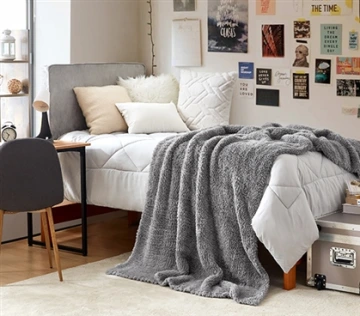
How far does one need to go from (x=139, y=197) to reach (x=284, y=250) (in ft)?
3.42

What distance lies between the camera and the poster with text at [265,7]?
5.25 m

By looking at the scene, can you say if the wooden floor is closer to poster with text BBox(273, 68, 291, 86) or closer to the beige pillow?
the beige pillow

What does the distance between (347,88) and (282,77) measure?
479 mm

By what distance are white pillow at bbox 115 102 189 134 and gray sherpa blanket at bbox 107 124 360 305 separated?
818 millimetres

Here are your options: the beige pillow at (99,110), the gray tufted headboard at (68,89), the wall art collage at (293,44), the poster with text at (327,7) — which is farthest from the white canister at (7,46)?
the poster with text at (327,7)

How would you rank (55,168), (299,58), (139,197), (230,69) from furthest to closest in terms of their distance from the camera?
1. (230,69)
2. (299,58)
3. (139,197)
4. (55,168)

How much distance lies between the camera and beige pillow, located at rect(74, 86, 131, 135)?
5.07 metres

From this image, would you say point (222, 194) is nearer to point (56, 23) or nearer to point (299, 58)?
point (299, 58)

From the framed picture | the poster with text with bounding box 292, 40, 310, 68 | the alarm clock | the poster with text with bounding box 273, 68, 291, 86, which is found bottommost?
the alarm clock

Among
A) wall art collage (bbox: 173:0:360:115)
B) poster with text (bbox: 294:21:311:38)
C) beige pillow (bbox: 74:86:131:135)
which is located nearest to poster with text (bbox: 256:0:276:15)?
wall art collage (bbox: 173:0:360:115)

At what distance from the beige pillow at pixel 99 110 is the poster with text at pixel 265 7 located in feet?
3.75

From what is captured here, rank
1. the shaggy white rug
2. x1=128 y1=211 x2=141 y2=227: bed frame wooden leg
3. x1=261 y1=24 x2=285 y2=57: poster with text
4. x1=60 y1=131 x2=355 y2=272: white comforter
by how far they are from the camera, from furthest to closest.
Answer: x1=128 y1=211 x2=141 y2=227: bed frame wooden leg < x1=261 y1=24 x2=285 y2=57: poster with text < x1=60 y1=131 x2=355 y2=272: white comforter < the shaggy white rug

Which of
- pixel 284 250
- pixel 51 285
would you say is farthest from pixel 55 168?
pixel 284 250

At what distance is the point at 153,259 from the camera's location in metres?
4.17
